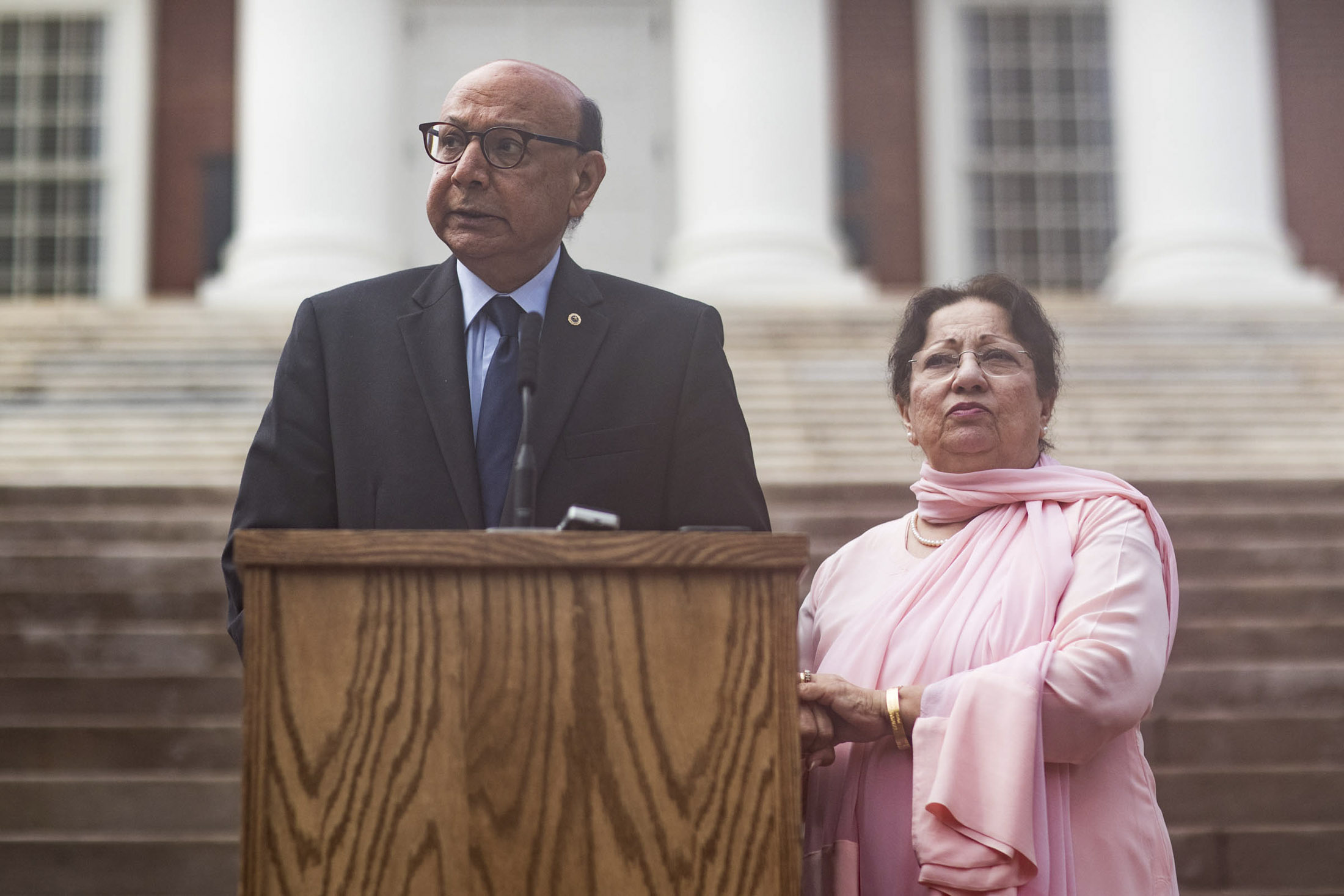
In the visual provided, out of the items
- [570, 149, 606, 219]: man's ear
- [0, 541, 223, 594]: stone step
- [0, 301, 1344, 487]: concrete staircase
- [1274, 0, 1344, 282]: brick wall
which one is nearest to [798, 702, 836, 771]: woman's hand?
[570, 149, 606, 219]: man's ear

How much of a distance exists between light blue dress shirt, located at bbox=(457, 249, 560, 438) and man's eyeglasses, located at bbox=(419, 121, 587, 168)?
20cm

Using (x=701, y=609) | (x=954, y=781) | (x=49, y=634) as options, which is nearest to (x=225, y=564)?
(x=701, y=609)

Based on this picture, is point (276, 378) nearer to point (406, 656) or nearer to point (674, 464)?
point (674, 464)

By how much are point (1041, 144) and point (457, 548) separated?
13459mm

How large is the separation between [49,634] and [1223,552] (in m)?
4.38

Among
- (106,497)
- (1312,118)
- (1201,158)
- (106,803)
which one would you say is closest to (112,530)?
(106,497)

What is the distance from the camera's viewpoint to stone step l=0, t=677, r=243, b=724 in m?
4.64

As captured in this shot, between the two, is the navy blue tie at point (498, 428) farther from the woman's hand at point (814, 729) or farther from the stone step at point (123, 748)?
the stone step at point (123, 748)

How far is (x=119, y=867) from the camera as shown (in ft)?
13.1

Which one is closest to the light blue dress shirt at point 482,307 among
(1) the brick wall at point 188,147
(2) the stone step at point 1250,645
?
(2) the stone step at point 1250,645

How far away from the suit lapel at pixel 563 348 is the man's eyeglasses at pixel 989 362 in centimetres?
60

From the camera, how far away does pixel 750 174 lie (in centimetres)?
1110

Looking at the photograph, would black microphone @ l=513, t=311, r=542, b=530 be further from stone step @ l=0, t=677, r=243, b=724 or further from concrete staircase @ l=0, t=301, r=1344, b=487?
concrete staircase @ l=0, t=301, r=1344, b=487

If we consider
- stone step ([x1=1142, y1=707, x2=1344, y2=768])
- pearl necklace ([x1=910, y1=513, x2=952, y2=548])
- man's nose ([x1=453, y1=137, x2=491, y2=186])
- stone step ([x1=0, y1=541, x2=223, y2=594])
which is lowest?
stone step ([x1=1142, y1=707, x2=1344, y2=768])
